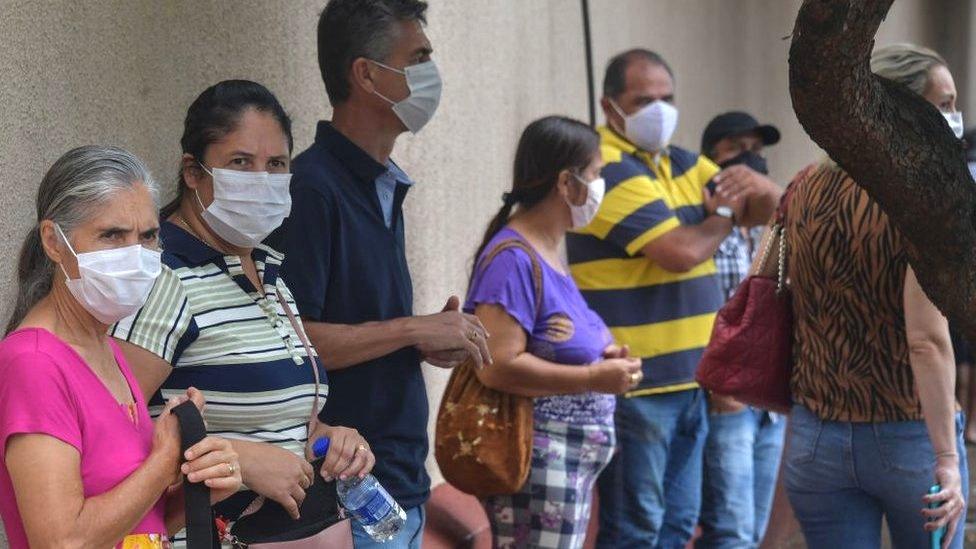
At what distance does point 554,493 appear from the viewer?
415cm

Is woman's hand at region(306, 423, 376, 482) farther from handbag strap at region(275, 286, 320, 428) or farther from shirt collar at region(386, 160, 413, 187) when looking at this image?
shirt collar at region(386, 160, 413, 187)

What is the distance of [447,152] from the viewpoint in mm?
5547

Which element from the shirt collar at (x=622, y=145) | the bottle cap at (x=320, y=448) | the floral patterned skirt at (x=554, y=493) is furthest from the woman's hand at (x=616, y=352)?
the bottle cap at (x=320, y=448)

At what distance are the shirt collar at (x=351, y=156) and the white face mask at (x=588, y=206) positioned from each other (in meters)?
1.03

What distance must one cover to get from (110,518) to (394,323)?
112 centimetres

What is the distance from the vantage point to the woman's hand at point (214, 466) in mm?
2424

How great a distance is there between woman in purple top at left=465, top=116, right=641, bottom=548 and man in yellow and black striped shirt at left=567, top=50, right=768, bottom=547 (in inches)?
19.7

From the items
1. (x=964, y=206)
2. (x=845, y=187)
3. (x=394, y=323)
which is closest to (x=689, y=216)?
(x=845, y=187)

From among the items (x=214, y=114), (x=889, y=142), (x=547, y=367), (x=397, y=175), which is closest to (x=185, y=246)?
(x=214, y=114)

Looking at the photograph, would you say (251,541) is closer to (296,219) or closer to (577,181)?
(296,219)

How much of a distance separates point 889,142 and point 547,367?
5.90 ft

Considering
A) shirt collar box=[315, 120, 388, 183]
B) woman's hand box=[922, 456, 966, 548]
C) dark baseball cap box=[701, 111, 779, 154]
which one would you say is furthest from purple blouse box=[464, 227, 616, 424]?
dark baseball cap box=[701, 111, 779, 154]

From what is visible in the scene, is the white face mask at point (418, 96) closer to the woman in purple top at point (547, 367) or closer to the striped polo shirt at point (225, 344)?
the woman in purple top at point (547, 367)

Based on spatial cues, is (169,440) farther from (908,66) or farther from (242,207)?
(908,66)
